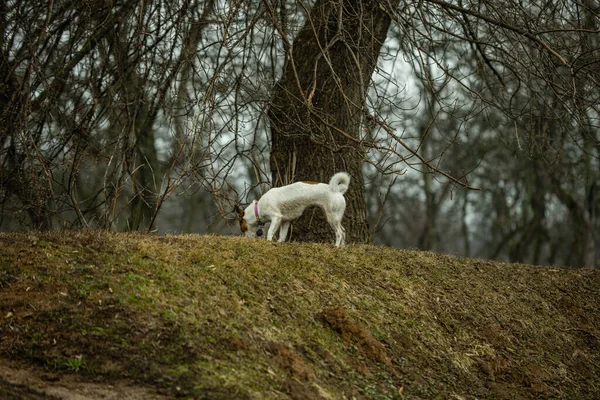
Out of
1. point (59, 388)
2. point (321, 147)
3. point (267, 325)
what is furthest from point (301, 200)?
point (59, 388)

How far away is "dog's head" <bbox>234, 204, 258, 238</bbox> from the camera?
336 inches

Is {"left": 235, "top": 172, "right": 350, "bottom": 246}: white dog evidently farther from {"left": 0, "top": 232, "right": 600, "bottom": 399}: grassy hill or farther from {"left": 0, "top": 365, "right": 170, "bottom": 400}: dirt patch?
{"left": 0, "top": 365, "right": 170, "bottom": 400}: dirt patch

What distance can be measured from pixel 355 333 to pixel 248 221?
2.44m

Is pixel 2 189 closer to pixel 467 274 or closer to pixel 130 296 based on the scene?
pixel 130 296

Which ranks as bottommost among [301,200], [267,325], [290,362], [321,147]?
[290,362]

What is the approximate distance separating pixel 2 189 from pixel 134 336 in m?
5.59

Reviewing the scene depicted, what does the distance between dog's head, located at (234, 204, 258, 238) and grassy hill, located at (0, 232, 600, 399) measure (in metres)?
0.55

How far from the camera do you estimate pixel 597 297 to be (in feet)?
32.0

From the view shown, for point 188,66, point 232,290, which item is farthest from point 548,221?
point 232,290

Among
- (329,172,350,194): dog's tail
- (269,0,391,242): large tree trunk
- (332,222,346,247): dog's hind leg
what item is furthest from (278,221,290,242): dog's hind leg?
(269,0,391,242): large tree trunk

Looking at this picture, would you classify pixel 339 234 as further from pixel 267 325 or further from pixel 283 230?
pixel 267 325

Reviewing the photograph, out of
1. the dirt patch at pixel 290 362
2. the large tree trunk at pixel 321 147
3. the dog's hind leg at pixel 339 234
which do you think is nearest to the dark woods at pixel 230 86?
the large tree trunk at pixel 321 147

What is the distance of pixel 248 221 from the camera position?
8.55 meters

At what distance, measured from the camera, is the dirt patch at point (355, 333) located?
21.3 ft
